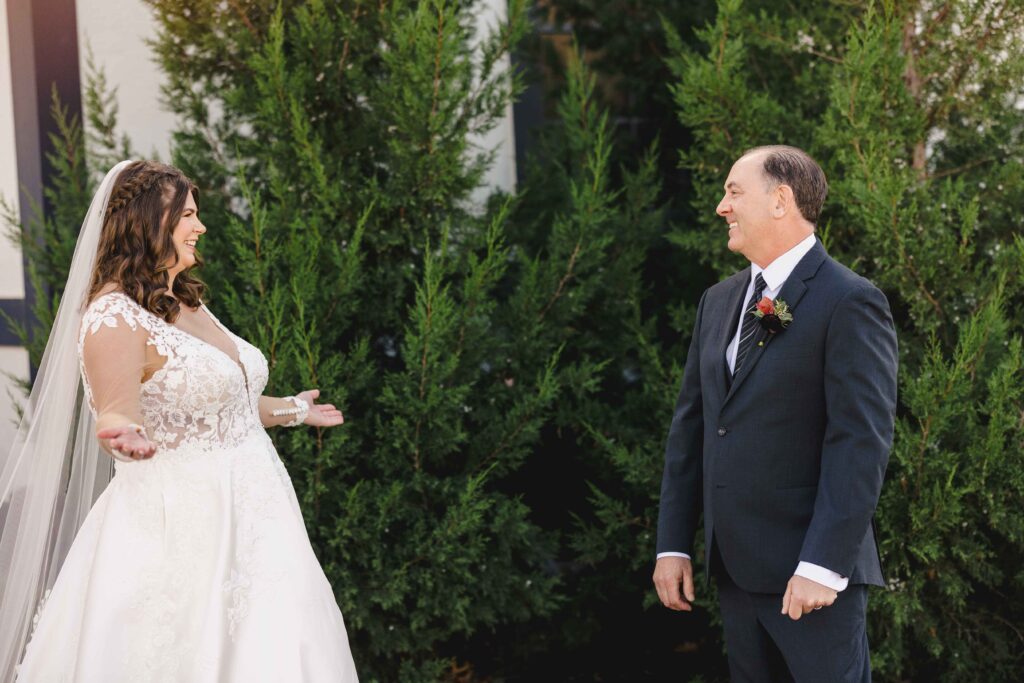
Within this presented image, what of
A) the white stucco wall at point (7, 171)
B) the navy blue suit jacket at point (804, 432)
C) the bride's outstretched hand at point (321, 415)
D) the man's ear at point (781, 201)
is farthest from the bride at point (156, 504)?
the white stucco wall at point (7, 171)

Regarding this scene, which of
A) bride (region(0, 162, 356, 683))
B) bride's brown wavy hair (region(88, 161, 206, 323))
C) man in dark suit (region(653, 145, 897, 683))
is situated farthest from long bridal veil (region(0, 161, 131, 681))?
man in dark suit (region(653, 145, 897, 683))

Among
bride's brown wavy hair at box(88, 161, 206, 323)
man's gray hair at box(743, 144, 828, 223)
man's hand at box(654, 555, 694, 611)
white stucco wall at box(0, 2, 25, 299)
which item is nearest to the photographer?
man's gray hair at box(743, 144, 828, 223)

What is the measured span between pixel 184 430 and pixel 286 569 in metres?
0.54

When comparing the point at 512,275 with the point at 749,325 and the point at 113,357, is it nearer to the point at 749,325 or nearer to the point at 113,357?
the point at 749,325

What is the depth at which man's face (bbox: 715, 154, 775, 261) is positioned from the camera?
313 cm

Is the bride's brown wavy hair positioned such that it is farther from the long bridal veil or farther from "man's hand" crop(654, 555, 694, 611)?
"man's hand" crop(654, 555, 694, 611)

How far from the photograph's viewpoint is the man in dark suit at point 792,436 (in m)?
2.89

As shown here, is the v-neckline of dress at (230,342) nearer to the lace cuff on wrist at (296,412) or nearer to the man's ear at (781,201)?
the lace cuff on wrist at (296,412)

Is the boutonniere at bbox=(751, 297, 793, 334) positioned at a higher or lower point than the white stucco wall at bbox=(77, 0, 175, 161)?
lower

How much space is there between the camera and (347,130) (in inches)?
197

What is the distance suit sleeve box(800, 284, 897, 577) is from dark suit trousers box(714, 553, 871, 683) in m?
0.23

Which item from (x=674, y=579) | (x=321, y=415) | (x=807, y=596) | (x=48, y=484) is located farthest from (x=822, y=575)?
(x=48, y=484)

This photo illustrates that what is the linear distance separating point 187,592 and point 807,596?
1.79 meters

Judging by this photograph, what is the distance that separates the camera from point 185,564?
3.25m
